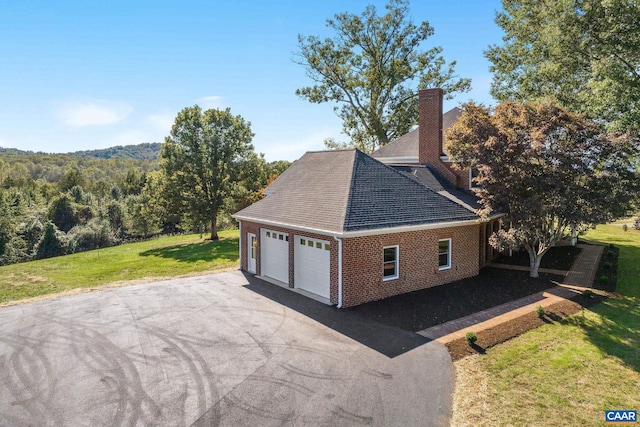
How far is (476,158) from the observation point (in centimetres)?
1461

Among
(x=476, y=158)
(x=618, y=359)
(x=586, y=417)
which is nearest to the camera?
(x=586, y=417)

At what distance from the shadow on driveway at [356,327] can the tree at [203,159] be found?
60.9 feet

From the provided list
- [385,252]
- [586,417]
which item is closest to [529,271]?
[385,252]

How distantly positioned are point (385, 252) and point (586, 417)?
7.17 meters

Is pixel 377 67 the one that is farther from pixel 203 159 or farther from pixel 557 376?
pixel 557 376

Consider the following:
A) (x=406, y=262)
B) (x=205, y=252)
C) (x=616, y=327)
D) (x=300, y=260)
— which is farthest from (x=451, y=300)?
(x=205, y=252)

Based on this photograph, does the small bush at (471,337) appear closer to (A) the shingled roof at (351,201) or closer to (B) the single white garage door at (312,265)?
(A) the shingled roof at (351,201)

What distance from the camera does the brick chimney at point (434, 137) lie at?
19484 mm

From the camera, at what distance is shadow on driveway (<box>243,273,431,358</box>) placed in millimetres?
9133

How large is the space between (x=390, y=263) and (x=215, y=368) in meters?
7.09

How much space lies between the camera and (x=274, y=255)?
15484mm

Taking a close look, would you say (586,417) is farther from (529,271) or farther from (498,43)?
(498,43)

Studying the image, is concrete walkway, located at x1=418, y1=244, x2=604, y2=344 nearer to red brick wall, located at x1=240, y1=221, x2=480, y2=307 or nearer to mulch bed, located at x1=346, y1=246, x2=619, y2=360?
mulch bed, located at x1=346, y1=246, x2=619, y2=360

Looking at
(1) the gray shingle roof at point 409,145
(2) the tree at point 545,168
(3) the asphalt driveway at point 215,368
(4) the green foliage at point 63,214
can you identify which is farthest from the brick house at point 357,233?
(4) the green foliage at point 63,214
